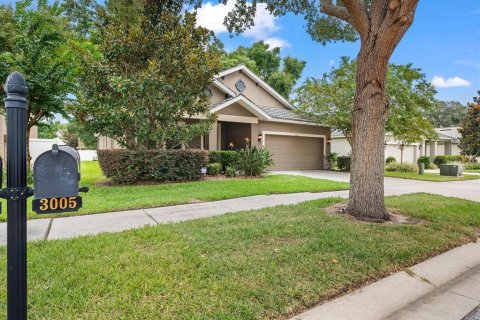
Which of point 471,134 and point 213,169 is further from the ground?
point 471,134

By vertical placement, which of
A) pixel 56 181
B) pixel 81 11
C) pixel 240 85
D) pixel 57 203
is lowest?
pixel 57 203

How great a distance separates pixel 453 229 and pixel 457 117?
59.9 m

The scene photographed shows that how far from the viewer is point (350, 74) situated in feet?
57.0

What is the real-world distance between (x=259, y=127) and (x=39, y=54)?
10.7m

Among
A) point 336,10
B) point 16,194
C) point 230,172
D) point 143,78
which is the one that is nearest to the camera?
point 16,194

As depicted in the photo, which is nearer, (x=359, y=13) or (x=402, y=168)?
(x=359, y=13)

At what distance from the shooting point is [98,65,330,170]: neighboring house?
1603 centimetres

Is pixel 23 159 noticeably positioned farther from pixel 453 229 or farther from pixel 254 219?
pixel 453 229

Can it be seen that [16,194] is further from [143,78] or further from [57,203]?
[143,78]

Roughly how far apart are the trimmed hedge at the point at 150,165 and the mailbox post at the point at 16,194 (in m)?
8.48

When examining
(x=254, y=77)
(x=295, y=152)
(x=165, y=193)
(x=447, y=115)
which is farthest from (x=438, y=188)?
(x=447, y=115)

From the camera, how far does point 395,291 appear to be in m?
3.23

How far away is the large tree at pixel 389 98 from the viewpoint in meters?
15.6

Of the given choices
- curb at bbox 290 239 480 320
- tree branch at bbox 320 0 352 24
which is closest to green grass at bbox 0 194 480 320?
curb at bbox 290 239 480 320
